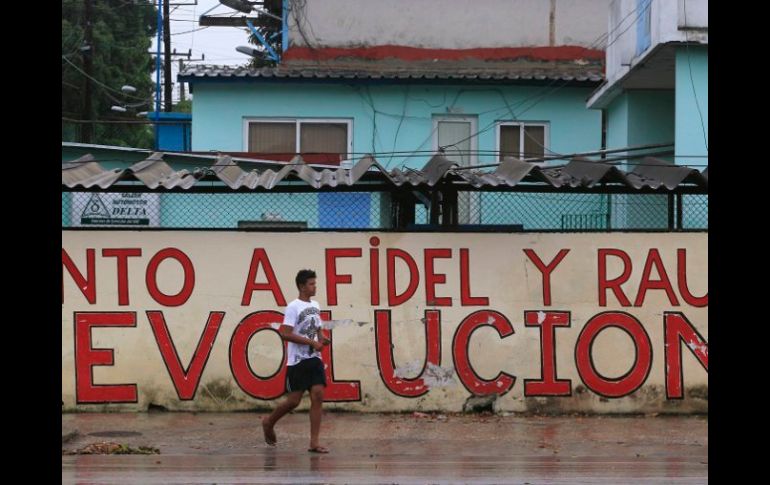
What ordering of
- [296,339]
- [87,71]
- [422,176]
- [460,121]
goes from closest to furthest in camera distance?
1. [296,339]
2. [422,176]
3. [460,121]
4. [87,71]

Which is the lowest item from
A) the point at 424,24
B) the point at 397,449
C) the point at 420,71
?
the point at 397,449

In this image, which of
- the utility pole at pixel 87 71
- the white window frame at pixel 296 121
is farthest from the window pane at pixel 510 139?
the utility pole at pixel 87 71

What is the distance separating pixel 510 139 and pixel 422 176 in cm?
831

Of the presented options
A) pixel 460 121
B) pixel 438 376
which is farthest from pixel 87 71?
pixel 438 376

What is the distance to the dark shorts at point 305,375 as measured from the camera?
9.99 meters

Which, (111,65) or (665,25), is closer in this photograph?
(665,25)

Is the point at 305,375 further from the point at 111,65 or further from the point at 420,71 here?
the point at 111,65

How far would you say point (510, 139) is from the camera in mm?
21094

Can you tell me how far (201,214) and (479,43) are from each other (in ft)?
25.5

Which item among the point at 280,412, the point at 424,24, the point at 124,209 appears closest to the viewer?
the point at 280,412

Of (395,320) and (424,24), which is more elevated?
(424,24)
